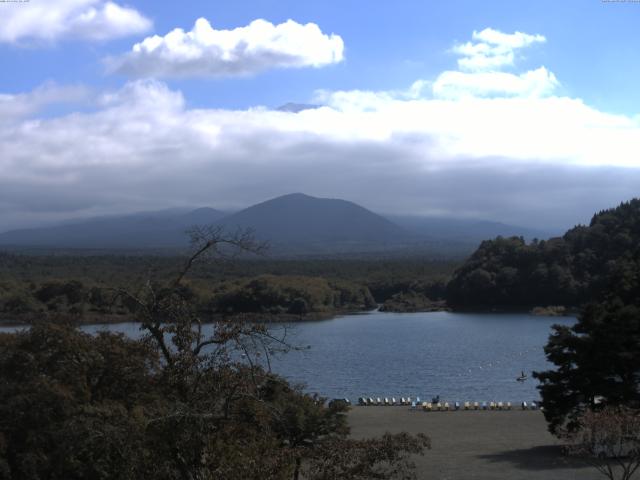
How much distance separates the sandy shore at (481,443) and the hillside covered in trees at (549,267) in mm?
44713

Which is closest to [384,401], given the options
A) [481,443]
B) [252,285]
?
[481,443]

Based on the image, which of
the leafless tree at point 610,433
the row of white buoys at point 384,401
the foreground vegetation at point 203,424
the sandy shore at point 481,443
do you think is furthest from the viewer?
the row of white buoys at point 384,401

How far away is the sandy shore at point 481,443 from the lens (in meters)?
16.6

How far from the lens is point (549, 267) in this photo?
72688 mm

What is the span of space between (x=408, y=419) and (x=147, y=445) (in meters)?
19.2

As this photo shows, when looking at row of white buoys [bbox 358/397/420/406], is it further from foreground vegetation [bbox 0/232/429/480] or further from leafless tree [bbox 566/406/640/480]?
foreground vegetation [bbox 0/232/429/480]

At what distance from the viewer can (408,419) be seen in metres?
25.6

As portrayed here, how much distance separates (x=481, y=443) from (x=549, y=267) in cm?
5457

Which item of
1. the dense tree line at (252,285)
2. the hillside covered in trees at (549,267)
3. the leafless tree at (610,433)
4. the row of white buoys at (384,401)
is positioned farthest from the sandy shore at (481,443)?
the hillside covered in trees at (549,267)

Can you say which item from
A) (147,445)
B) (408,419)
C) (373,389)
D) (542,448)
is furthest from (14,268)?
(147,445)

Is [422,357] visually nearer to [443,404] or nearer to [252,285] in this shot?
[443,404]

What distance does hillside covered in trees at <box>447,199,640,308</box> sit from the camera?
7062 cm

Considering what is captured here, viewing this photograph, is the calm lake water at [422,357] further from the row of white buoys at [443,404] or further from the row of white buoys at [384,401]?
the row of white buoys at [443,404]

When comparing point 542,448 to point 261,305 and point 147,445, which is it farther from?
point 261,305
